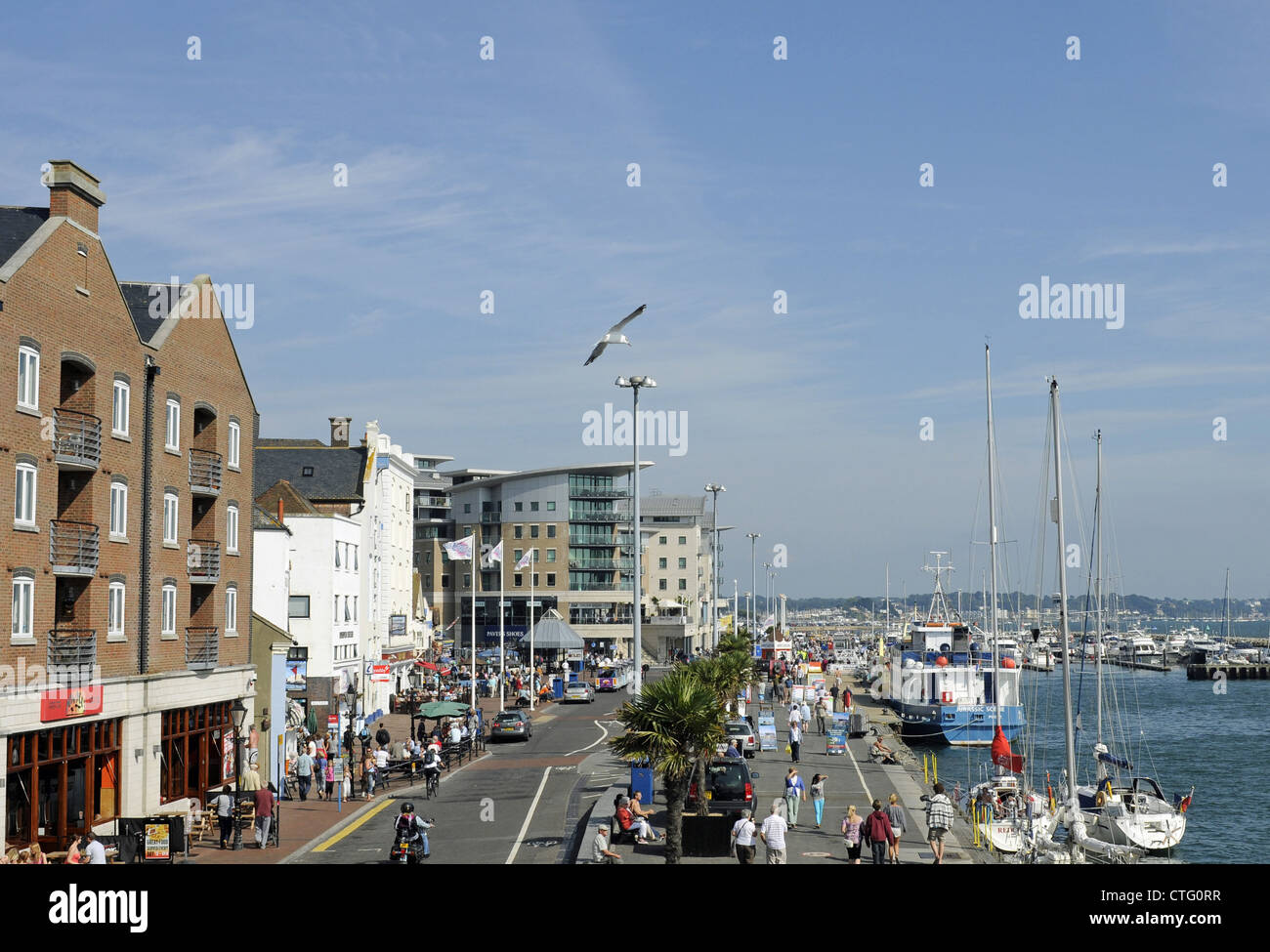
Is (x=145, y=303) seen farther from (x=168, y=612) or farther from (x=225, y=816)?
(x=225, y=816)

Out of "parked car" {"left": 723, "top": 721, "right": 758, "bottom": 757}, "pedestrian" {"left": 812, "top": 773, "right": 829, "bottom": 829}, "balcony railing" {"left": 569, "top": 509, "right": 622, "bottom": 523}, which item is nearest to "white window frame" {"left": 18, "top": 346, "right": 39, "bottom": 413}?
"pedestrian" {"left": 812, "top": 773, "right": 829, "bottom": 829}

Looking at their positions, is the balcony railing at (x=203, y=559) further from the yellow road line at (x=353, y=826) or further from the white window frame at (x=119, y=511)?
the yellow road line at (x=353, y=826)

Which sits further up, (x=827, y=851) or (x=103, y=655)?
(x=103, y=655)

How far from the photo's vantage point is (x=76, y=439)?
100ft

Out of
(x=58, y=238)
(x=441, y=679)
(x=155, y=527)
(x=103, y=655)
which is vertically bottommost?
(x=441, y=679)

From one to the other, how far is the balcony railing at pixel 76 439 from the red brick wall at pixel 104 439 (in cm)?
38

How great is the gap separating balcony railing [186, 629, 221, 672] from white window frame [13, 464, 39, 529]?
9329 millimetres

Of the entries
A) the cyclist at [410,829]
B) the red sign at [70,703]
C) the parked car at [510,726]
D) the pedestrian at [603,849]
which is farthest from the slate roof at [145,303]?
the parked car at [510,726]

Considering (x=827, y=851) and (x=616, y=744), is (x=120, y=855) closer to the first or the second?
(x=616, y=744)

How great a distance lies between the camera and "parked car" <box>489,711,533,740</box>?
57.3m

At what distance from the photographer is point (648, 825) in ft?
97.7
